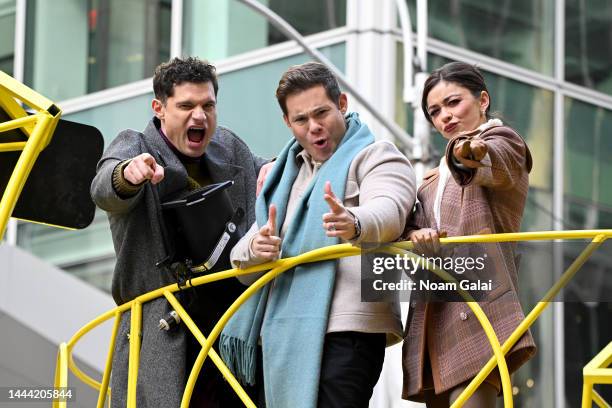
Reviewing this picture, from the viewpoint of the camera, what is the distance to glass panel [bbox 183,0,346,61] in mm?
14992

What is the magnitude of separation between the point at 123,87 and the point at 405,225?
11729 mm

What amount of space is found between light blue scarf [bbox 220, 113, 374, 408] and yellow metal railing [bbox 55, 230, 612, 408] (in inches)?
4.0

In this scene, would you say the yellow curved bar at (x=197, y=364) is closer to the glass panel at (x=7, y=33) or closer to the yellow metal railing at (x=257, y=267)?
the yellow metal railing at (x=257, y=267)

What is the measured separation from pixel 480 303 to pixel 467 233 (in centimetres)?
27

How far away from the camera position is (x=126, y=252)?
6.27 meters

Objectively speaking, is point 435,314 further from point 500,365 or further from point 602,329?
point 602,329

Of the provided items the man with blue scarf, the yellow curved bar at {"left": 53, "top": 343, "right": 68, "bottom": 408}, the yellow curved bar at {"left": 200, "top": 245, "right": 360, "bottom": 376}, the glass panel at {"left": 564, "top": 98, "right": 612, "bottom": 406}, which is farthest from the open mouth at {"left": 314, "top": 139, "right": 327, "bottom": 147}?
the glass panel at {"left": 564, "top": 98, "right": 612, "bottom": 406}

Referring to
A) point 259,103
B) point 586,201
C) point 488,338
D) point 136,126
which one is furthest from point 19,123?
point 586,201

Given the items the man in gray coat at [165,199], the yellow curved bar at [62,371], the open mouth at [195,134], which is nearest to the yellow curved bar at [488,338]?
the man in gray coat at [165,199]

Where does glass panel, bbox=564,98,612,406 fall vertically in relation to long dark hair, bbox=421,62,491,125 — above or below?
above

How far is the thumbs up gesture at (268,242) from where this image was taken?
5.49 m

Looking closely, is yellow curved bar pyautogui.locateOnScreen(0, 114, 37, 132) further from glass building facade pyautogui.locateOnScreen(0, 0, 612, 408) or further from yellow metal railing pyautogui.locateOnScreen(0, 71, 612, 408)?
glass building facade pyautogui.locateOnScreen(0, 0, 612, 408)

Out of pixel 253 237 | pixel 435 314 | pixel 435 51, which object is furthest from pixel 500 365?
pixel 435 51

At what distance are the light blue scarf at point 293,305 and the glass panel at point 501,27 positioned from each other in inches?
374
